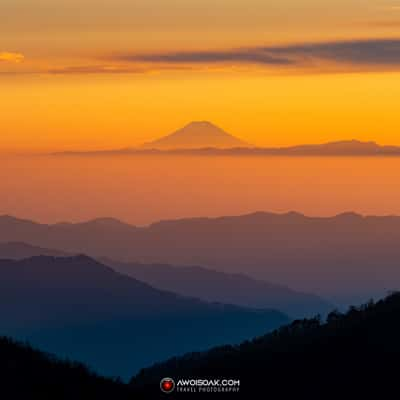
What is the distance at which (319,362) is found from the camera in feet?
214

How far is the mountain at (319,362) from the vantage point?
61875 mm

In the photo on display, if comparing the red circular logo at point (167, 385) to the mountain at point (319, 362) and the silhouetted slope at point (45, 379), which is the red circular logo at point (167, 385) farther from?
the silhouetted slope at point (45, 379)

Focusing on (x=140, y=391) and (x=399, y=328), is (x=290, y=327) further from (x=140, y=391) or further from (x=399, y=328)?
(x=140, y=391)

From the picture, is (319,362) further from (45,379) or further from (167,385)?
(45,379)

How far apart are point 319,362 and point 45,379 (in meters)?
15.1

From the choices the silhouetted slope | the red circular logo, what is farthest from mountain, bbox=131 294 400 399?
the silhouetted slope

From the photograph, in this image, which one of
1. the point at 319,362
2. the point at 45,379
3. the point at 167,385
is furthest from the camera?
the point at 319,362

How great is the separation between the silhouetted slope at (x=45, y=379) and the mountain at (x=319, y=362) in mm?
2681

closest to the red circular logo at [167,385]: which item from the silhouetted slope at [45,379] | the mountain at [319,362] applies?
the mountain at [319,362]

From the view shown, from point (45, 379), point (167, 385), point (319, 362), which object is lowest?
point (45, 379)

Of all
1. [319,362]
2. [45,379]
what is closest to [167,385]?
[45,379]

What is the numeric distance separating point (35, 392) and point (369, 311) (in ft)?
79.3

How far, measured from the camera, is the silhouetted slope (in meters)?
52.8

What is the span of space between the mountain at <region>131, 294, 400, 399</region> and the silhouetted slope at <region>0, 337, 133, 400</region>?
268cm
